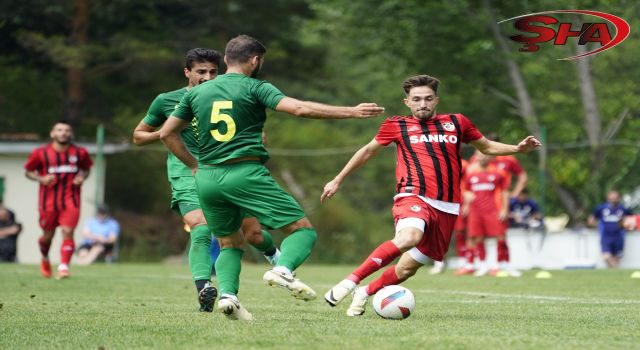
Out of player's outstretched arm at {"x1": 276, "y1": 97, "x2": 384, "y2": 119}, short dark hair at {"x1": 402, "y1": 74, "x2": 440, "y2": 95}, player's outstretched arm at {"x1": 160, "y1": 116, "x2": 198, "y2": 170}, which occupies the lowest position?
player's outstretched arm at {"x1": 160, "y1": 116, "x2": 198, "y2": 170}

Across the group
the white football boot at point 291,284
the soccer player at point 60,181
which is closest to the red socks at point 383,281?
the white football boot at point 291,284

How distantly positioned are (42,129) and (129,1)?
14.7 feet

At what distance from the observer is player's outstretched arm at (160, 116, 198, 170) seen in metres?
7.80

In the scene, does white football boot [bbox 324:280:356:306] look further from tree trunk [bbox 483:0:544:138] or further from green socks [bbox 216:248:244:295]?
tree trunk [bbox 483:0:544:138]

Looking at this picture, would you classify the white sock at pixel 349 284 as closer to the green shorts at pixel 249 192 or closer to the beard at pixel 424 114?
the green shorts at pixel 249 192

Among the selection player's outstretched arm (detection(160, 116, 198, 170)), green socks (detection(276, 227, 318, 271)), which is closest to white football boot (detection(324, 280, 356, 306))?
green socks (detection(276, 227, 318, 271))

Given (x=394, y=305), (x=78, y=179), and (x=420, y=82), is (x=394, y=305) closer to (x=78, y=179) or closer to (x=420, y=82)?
(x=420, y=82)

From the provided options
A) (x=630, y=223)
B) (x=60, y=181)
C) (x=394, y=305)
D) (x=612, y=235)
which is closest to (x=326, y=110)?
(x=394, y=305)

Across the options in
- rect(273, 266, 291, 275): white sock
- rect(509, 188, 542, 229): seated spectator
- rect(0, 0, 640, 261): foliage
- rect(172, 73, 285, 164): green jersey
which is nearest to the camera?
rect(273, 266, 291, 275): white sock

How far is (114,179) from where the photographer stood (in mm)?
33219

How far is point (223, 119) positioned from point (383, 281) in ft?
6.13

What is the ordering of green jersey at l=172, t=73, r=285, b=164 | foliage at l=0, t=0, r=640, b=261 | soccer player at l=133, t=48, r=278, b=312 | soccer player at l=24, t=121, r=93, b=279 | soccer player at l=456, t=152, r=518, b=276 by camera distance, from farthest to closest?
foliage at l=0, t=0, r=640, b=261, soccer player at l=456, t=152, r=518, b=276, soccer player at l=24, t=121, r=93, b=279, soccer player at l=133, t=48, r=278, b=312, green jersey at l=172, t=73, r=285, b=164

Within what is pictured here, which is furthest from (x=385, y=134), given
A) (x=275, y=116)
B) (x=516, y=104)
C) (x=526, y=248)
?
(x=275, y=116)

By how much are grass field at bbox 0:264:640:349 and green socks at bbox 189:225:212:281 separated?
0.28 metres
